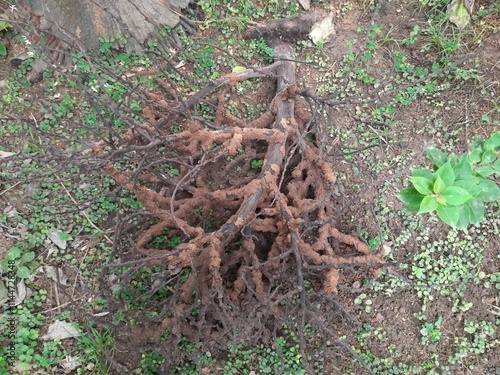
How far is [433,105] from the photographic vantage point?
2.78 meters

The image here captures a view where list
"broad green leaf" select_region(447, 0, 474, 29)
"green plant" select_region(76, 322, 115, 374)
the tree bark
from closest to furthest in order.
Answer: "green plant" select_region(76, 322, 115, 374) → the tree bark → "broad green leaf" select_region(447, 0, 474, 29)

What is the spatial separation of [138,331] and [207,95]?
5.02ft

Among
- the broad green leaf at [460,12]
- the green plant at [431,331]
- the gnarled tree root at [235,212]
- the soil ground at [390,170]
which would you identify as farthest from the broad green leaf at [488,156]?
the broad green leaf at [460,12]

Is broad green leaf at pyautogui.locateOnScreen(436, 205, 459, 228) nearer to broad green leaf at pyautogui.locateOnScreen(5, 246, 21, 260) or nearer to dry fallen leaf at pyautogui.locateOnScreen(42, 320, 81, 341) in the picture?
dry fallen leaf at pyautogui.locateOnScreen(42, 320, 81, 341)

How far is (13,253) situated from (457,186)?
2252 mm

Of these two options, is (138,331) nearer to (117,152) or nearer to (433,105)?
(117,152)

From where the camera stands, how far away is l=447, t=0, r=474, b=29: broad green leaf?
2873 millimetres

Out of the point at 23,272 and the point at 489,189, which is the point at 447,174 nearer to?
the point at 489,189

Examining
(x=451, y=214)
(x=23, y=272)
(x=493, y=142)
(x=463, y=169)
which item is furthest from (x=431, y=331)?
(x=23, y=272)

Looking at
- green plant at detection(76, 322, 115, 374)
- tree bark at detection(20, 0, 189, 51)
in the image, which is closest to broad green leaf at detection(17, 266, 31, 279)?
green plant at detection(76, 322, 115, 374)

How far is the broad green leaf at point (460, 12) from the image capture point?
2.87m

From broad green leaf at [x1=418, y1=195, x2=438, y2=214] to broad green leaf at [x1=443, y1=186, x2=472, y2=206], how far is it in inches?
2.0

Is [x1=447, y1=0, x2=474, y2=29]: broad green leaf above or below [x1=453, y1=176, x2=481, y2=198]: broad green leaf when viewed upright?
above

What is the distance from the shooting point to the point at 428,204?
1729mm
